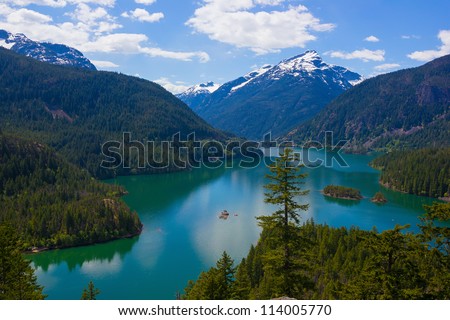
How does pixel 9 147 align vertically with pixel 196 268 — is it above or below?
above

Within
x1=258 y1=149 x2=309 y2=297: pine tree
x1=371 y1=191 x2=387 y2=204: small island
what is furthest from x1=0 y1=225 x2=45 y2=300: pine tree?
x1=371 y1=191 x2=387 y2=204: small island

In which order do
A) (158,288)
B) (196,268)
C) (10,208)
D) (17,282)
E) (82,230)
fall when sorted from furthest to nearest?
(10,208)
(82,230)
(196,268)
(158,288)
(17,282)

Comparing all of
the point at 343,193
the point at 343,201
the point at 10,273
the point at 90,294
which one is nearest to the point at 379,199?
the point at 343,201

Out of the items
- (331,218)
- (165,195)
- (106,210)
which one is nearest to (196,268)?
(106,210)

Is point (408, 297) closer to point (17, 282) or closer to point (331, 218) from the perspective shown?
point (17, 282)

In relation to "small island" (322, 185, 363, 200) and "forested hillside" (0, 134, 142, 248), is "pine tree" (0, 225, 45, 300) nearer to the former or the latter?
"forested hillside" (0, 134, 142, 248)

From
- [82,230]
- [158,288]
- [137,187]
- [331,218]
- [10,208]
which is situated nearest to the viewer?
[158,288]

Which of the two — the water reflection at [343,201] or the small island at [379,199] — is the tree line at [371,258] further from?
the small island at [379,199]
